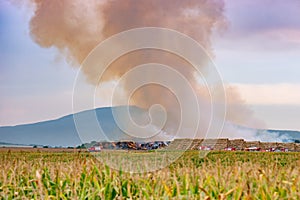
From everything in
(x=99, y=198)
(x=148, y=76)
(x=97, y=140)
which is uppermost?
(x=148, y=76)

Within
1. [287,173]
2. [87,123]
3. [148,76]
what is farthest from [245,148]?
[287,173]

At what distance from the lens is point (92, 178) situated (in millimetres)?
7887

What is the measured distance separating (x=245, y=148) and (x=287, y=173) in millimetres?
21460

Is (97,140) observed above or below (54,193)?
above

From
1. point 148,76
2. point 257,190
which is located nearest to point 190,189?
point 257,190

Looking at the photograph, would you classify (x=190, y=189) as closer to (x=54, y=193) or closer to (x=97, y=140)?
(x=54, y=193)

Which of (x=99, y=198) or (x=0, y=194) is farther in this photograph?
(x=0, y=194)

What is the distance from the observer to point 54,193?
7.81 m

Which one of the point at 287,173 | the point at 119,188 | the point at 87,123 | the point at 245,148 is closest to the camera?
the point at 119,188

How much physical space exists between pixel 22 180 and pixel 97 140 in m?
4.40

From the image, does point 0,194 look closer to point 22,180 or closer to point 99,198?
point 22,180

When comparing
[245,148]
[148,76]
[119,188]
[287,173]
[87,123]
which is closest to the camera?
[119,188]

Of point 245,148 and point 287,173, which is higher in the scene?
point 245,148

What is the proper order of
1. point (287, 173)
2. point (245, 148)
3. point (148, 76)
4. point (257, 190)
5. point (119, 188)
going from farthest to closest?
1. point (245, 148)
2. point (148, 76)
3. point (287, 173)
4. point (119, 188)
5. point (257, 190)
